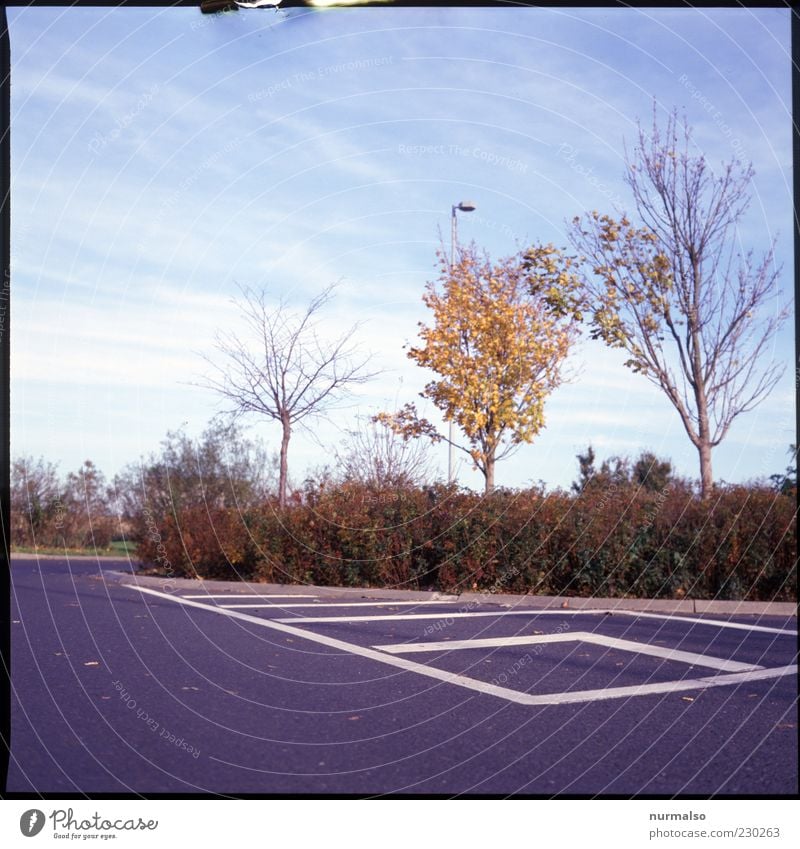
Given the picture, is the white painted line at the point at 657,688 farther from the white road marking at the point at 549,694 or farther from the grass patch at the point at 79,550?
the grass patch at the point at 79,550

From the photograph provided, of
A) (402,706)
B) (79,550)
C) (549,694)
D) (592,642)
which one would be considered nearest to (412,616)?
(592,642)

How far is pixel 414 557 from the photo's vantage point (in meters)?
12.4

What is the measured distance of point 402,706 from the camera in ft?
17.8

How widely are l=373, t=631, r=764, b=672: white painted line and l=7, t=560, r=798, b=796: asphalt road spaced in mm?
33

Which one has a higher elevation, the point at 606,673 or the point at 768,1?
the point at 768,1

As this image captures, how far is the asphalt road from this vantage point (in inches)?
159

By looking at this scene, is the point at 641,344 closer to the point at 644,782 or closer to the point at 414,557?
the point at 414,557

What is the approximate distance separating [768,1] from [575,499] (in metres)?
8.46

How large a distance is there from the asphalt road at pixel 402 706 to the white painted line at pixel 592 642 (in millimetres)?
33

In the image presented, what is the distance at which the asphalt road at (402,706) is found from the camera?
4051mm

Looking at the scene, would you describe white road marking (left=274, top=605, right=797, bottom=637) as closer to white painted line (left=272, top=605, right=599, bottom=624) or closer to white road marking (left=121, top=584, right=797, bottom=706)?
white painted line (left=272, top=605, right=599, bottom=624)

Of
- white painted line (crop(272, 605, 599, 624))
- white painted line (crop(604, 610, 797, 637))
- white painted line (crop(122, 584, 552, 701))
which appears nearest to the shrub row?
white painted line (crop(604, 610, 797, 637))

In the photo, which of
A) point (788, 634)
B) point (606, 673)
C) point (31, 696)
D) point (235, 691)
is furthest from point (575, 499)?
point (31, 696)

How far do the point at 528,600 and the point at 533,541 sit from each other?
3.27ft
